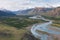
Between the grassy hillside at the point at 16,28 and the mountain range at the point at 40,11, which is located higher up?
the mountain range at the point at 40,11

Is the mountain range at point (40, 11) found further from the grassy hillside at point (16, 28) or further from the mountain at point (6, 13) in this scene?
the grassy hillside at point (16, 28)

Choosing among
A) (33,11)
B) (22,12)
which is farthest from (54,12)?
(22,12)

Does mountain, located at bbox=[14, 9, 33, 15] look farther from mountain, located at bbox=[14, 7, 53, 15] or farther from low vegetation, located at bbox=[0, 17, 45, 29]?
low vegetation, located at bbox=[0, 17, 45, 29]

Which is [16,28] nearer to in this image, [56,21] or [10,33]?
[10,33]

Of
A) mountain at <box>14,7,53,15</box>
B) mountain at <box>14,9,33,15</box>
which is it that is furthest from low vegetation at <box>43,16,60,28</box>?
mountain at <box>14,9,33,15</box>

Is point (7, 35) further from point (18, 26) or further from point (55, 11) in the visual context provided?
point (55, 11)

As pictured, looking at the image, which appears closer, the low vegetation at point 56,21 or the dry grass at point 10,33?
the dry grass at point 10,33

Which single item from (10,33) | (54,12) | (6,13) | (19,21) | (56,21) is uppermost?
(6,13)

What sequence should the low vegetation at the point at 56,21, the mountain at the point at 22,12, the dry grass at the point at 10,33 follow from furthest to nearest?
the mountain at the point at 22,12, the low vegetation at the point at 56,21, the dry grass at the point at 10,33

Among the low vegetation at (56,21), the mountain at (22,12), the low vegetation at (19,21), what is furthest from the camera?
the mountain at (22,12)

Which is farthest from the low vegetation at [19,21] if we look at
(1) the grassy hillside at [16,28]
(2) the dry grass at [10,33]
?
(2) the dry grass at [10,33]

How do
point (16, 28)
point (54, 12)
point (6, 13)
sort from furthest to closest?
point (54, 12), point (6, 13), point (16, 28)
